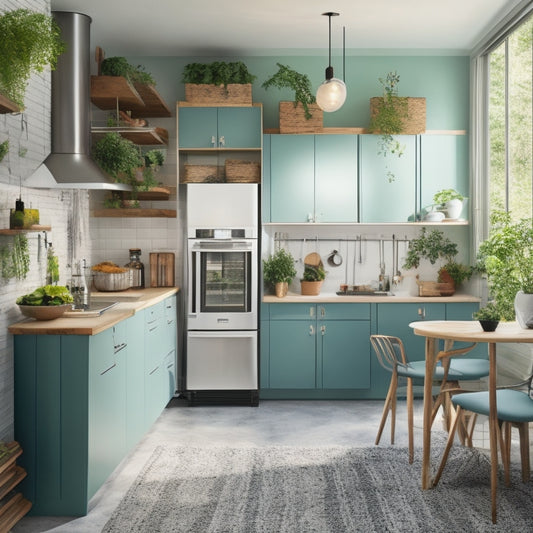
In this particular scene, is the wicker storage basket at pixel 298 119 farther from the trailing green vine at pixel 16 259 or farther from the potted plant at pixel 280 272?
the trailing green vine at pixel 16 259

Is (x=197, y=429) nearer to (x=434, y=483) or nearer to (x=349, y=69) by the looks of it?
(x=434, y=483)

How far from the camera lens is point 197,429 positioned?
4938 millimetres

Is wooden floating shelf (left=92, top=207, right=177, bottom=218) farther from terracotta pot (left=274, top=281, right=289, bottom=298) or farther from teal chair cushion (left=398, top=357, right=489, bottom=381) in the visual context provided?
teal chair cushion (left=398, top=357, right=489, bottom=381)

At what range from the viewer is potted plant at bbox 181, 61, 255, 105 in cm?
570

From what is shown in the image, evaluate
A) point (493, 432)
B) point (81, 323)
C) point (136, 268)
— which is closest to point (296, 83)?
point (136, 268)

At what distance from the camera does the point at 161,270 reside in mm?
5883

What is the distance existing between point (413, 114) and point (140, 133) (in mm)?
2391

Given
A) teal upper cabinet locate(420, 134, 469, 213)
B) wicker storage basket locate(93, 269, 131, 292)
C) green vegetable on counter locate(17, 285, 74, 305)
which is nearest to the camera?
green vegetable on counter locate(17, 285, 74, 305)

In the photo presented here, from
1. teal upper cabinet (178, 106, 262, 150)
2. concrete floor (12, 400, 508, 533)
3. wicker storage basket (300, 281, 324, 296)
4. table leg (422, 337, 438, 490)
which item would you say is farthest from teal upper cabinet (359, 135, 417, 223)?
table leg (422, 337, 438, 490)

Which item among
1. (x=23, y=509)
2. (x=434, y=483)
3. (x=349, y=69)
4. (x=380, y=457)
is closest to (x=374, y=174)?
(x=349, y=69)

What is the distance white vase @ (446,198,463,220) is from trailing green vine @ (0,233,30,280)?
3.64m

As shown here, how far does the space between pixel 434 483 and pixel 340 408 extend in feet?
6.27

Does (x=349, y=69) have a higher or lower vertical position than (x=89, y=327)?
higher

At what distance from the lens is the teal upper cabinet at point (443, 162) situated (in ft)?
19.3
